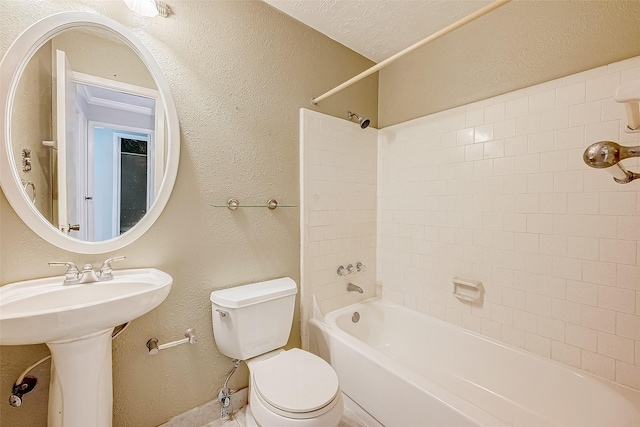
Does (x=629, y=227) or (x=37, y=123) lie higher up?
(x=37, y=123)

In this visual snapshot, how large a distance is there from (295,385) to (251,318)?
1.29ft

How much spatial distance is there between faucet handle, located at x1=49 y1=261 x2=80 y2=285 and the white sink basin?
0.02 meters

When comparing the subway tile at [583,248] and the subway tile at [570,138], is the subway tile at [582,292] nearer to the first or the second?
the subway tile at [583,248]

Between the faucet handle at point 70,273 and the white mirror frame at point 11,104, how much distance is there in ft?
0.24

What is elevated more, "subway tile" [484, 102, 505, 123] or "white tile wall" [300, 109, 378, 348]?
"subway tile" [484, 102, 505, 123]

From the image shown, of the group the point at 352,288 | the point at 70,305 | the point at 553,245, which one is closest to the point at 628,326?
the point at 553,245

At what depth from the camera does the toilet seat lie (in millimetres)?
1060

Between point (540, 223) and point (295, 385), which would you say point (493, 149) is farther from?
point (295, 385)

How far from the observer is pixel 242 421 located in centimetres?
147

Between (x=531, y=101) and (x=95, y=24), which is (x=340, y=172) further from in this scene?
(x=95, y=24)

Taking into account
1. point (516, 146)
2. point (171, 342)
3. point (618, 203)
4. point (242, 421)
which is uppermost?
point (516, 146)

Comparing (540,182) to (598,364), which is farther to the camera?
(540,182)

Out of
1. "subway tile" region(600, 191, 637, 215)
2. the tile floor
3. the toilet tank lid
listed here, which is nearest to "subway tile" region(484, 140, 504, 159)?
"subway tile" region(600, 191, 637, 215)

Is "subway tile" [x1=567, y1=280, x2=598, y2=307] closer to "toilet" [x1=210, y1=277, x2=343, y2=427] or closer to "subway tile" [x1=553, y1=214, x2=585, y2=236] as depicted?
"subway tile" [x1=553, y1=214, x2=585, y2=236]
